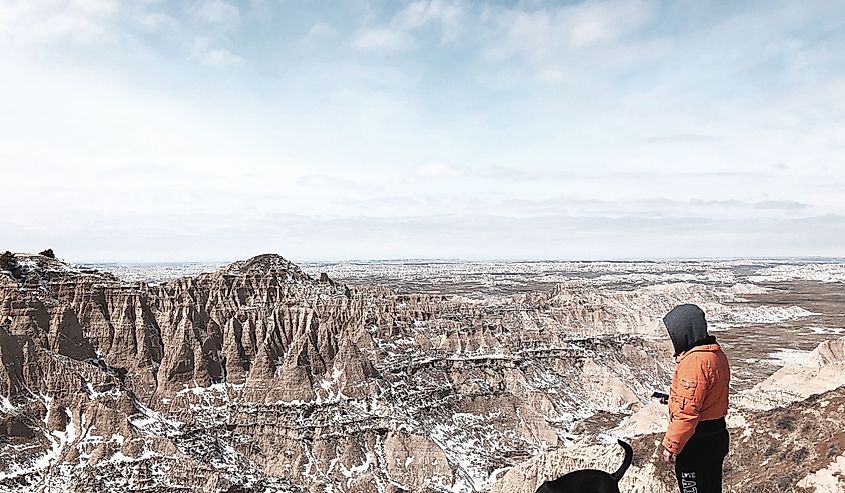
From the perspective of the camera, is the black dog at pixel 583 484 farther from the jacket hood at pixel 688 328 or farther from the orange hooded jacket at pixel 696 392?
the jacket hood at pixel 688 328

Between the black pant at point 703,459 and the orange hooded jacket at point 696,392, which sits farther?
the black pant at point 703,459

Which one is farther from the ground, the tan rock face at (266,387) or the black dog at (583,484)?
the black dog at (583,484)

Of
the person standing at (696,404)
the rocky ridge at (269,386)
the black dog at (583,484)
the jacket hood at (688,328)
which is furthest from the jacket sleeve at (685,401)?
the rocky ridge at (269,386)

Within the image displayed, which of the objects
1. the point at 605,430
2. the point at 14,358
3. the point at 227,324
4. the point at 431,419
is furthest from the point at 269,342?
the point at 605,430

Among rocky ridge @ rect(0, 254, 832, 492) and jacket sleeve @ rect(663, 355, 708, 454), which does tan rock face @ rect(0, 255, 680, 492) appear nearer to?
rocky ridge @ rect(0, 254, 832, 492)

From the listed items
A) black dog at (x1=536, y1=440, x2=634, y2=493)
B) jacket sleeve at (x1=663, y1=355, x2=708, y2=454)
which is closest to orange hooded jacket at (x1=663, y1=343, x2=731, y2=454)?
jacket sleeve at (x1=663, y1=355, x2=708, y2=454)

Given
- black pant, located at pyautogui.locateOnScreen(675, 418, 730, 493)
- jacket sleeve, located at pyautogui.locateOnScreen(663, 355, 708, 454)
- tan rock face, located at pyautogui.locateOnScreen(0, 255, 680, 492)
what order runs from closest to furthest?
jacket sleeve, located at pyautogui.locateOnScreen(663, 355, 708, 454) → black pant, located at pyautogui.locateOnScreen(675, 418, 730, 493) → tan rock face, located at pyautogui.locateOnScreen(0, 255, 680, 492)
